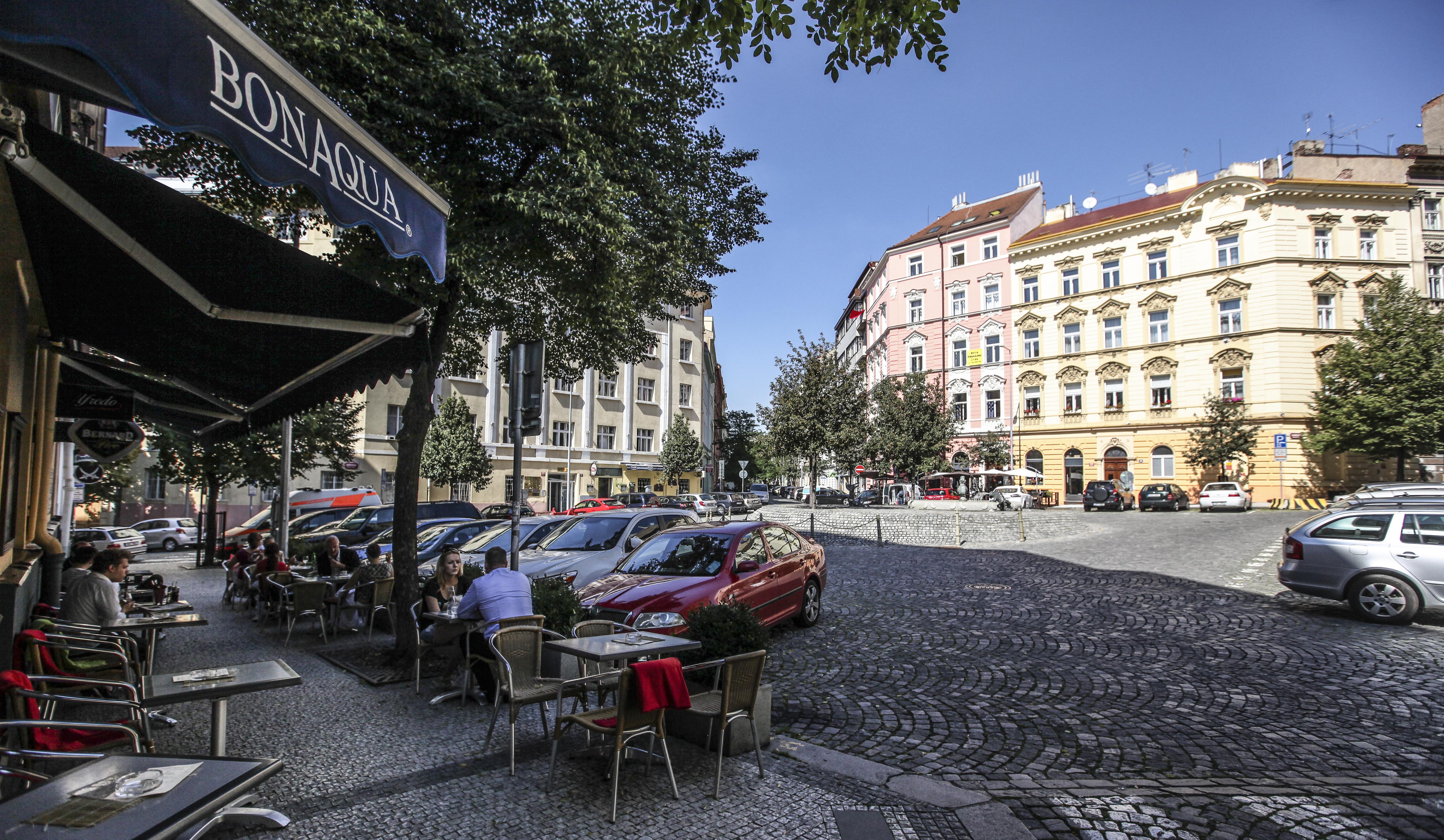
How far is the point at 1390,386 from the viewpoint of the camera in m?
34.2

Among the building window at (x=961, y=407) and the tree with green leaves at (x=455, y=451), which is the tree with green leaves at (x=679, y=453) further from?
the building window at (x=961, y=407)

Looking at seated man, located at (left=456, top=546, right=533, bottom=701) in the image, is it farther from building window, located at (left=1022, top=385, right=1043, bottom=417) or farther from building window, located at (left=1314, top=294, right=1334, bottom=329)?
building window, located at (left=1314, top=294, right=1334, bottom=329)

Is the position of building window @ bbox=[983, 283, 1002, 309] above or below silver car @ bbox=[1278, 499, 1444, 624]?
above

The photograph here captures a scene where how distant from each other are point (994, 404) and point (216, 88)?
5305cm

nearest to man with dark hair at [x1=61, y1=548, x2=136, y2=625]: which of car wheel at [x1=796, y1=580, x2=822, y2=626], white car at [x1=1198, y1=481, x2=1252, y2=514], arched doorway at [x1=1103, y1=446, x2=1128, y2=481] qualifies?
car wheel at [x1=796, y1=580, x2=822, y2=626]

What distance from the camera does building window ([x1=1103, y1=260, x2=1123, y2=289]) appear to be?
1805 inches

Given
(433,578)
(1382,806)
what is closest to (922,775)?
(1382,806)

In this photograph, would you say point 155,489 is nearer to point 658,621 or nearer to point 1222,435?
point 658,621

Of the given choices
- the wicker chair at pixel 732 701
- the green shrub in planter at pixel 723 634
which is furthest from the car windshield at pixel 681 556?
the wicker chair at pixel 732 701

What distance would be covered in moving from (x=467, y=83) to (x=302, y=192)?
208 centimetres

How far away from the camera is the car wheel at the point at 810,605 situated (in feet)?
32.9

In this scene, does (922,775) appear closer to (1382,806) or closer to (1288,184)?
(1382,806)

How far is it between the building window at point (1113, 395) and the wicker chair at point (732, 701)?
153ft

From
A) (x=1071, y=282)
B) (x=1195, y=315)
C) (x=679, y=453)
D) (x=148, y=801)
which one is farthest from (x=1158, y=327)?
(x=148, y=801)
